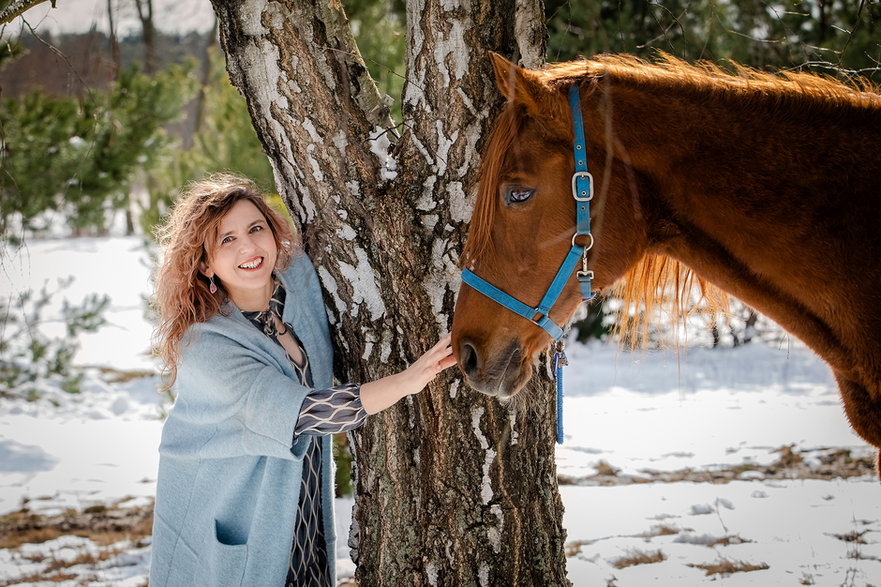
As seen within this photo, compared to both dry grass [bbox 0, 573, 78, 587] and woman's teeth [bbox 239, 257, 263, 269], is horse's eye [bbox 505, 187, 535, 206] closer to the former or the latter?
woman's teeth [bbox 239, 257, 263, 269]

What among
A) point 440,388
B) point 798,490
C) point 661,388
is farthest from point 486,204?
point 661,388

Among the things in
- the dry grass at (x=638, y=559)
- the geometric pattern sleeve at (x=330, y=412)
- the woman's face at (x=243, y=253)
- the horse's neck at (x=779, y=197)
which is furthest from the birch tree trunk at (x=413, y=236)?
the dry grass at (x=638, y=559)

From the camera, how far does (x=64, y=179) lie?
596 centimetres

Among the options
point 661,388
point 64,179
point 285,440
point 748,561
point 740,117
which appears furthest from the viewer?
point 661,388

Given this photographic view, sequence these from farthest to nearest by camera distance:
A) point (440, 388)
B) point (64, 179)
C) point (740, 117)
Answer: point (64, 179) < point (440, 388) < point (740, 117)

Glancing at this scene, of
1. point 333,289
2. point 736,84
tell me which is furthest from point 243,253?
point 736,84

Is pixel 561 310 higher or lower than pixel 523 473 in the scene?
higher

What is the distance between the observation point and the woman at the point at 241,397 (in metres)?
2.10

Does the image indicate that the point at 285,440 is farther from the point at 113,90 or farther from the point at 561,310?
the point at 113,90

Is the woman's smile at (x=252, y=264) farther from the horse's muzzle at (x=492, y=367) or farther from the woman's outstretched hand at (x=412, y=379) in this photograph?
the horse's muzzle at (x=492, y=367)

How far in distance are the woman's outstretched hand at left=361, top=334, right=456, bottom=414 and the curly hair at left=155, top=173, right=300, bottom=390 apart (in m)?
0.61

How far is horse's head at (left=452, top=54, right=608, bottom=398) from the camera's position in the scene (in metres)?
1.86

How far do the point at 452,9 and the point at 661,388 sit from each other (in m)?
5.73

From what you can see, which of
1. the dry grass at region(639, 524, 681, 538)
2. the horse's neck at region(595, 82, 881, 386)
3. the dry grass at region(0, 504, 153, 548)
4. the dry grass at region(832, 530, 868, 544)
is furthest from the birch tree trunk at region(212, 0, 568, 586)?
the dry grass at region(0, 504, 153, 548)
